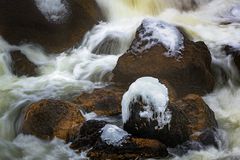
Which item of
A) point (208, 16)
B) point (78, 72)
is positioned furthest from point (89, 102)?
point (208, 16)

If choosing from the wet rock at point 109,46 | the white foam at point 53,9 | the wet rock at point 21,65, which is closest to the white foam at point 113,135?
the wet rock at point 21,65

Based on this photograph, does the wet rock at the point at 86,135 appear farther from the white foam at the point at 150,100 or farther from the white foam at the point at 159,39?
the white foam at the point at 159,39

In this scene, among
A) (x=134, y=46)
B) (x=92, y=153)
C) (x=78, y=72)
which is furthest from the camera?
(x=78, y=72)

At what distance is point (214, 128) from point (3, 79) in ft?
13.6

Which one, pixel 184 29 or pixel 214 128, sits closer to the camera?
pixel 214 128

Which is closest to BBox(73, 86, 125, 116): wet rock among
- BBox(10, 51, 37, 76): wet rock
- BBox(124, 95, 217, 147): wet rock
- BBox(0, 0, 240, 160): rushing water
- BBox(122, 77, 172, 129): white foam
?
BBox(0, 0, 240, 160): rushing water

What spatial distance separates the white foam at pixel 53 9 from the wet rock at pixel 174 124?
168 inches

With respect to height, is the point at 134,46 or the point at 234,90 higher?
the point at 134,46

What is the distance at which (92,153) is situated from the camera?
6488 millimetres

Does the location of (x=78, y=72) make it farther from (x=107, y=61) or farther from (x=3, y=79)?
(x=3, y=79)

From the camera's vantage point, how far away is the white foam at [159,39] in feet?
29.3

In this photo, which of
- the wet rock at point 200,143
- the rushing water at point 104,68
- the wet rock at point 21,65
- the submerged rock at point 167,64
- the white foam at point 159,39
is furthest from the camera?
the wet rock at point 21,65

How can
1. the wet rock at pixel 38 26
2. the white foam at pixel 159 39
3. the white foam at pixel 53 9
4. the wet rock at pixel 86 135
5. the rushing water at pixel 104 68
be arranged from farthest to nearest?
the white foam at pixel 53 9
the wet rock at pixel 38 26
the white foam at pixel 159 39
the rushing water at pixel 104 68
the wet rock at pixel 86 135

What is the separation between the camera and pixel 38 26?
10.5 meters
